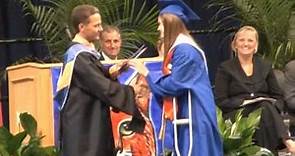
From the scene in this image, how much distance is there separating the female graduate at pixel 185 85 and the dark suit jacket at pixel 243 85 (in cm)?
187

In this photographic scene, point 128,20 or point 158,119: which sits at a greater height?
point 128,20

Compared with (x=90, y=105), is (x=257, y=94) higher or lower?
higher

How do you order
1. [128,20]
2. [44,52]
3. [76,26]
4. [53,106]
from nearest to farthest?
[76,26] → [53,106] → [128,20] → [44,52]

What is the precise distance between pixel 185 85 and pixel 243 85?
7.01 ft

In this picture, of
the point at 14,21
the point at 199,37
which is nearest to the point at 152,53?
the point at 199,37

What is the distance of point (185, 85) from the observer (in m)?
7.13

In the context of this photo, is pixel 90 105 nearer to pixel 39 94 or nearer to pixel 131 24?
pixel 39 94

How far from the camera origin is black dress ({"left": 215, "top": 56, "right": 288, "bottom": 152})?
900cm

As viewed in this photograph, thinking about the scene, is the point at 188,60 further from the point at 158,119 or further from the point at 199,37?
the point at 199,37

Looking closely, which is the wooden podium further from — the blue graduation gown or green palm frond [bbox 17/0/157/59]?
green palm frond [bbox 17/0/157/59]

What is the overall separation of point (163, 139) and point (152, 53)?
11.6 feet

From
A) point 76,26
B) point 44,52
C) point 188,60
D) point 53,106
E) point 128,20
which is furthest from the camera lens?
point 44,52

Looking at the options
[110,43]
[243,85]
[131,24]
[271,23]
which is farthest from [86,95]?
[271,23]

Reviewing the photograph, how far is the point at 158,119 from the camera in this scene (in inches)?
328
